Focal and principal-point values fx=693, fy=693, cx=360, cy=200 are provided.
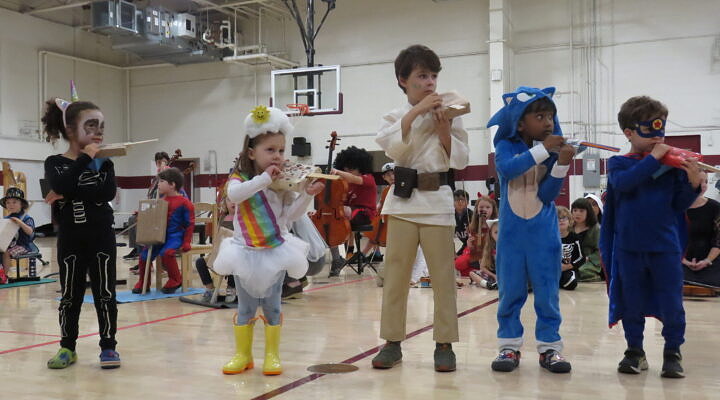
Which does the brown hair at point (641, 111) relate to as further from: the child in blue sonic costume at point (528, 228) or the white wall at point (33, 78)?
the white wall at point (33, 78)

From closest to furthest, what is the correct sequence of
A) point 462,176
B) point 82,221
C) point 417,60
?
point 417,60 → point 82,221 → point 462,176

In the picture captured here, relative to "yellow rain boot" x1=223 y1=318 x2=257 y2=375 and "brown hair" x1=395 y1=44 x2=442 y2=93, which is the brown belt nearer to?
"brown hair" x1=395 y1=44 x2=442 y2=93

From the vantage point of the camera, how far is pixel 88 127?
11.2 ft

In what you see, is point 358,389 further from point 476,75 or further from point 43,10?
point 43,10

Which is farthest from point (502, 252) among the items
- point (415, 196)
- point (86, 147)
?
point (86, 147)

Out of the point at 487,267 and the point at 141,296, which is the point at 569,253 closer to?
the point at 487,267

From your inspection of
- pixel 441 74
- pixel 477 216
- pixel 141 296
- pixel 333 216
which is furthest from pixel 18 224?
pixel 441 74

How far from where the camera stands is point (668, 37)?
13.4m

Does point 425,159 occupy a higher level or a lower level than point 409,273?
higher

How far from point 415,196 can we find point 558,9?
1232 cm

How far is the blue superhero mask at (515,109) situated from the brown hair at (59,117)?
203cm

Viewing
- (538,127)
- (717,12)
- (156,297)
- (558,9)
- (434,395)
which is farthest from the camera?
(558,9)

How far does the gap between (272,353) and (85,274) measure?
105 centimetres

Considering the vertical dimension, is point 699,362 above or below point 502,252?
below
